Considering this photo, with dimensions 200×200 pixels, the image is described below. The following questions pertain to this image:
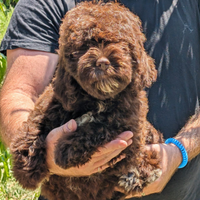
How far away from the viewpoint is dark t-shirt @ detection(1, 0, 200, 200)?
2.72 metres

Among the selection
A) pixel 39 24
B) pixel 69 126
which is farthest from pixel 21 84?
pixel 69 126

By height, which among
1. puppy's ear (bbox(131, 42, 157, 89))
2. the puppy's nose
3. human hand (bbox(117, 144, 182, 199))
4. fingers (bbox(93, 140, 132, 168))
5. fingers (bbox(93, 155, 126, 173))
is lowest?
human hand (bbox(117, 144, 182, 199))

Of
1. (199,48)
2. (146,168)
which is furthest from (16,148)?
(199,48)

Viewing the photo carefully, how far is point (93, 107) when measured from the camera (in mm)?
2264

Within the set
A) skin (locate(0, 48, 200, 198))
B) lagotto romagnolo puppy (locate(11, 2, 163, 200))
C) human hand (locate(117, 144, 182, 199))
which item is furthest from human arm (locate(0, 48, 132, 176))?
human hand (locate(117, 144, 182, 199))

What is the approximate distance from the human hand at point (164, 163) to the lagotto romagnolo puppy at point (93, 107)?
0.21ft

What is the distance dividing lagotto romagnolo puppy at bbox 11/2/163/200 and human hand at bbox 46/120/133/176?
1.8 inches

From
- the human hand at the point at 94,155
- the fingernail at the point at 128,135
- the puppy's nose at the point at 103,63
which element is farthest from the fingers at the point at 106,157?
the puppy's nose at the point at 103,63

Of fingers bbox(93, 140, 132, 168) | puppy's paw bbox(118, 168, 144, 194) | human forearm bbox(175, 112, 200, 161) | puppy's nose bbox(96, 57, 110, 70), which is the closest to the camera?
puppy's nose bbox(96, 57, 110, 70)

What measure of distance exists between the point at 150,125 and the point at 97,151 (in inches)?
27.3

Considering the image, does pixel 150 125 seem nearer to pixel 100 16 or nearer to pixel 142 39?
pixel 142 39

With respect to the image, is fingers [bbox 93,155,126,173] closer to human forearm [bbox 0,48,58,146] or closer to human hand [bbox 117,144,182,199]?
human hand [bbox 117,144,182,199]

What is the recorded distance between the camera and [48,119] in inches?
92.6

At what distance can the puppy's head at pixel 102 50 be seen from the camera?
76.9 inches
